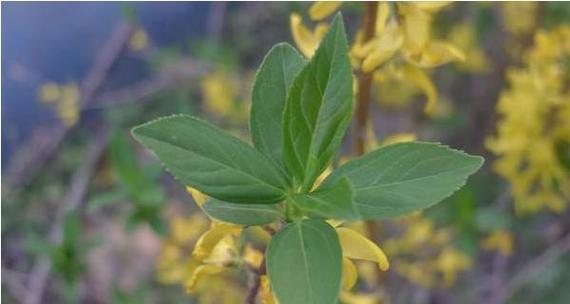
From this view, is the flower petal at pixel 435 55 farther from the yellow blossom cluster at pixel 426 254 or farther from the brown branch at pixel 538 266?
the brown branch at pixel 538 266

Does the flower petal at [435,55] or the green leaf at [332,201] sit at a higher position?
the flower petal at [435,55]

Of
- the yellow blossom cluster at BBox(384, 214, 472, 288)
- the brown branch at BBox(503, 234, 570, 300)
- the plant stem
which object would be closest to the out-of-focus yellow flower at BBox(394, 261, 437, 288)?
the yellow blossom cluster at BBox(384, 214, 472, 288)

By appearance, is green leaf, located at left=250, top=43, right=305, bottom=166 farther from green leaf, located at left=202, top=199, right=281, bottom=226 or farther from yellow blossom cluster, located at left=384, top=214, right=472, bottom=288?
yellow blossom cluster, located at left=384, top=214, right=472, bottom=288

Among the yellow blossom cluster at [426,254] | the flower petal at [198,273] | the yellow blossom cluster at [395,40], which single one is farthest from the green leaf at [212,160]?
the yellow blossom cluster at [426,254]

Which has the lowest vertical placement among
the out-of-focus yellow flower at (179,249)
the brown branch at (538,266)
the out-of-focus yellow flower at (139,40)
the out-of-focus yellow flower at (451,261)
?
the brown branch at (538,266)

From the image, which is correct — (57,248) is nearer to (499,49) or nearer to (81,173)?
(81,173)

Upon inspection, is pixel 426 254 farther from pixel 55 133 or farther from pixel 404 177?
Result: pixel 404 177

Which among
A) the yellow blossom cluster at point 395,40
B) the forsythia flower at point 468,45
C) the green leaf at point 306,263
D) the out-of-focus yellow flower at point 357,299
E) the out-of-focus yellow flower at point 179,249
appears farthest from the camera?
the forsythia flower at point 468,45
